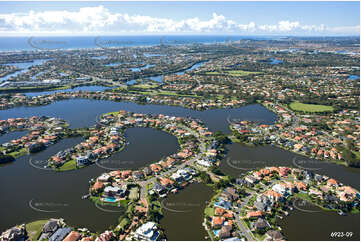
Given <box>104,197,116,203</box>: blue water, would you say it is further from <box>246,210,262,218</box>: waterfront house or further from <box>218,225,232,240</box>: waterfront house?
<box>246,210,262,218</box>: waterfront house

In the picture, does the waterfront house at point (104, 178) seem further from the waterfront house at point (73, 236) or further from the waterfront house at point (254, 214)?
the waterfront house at point (254, 214)

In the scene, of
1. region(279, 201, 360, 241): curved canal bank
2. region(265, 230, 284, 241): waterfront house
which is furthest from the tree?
region(265, 230, 284, 241): waterfront house

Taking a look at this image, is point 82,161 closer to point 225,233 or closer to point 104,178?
point 104,178

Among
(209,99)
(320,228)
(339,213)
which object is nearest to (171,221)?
(320,228)

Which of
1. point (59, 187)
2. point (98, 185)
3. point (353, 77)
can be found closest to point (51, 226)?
point (98, 185)

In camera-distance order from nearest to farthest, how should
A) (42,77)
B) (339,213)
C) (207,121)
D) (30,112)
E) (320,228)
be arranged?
1. (320,228)
2. (339,213)
3. (207,121)
4. (30,112)
5. (42,77)

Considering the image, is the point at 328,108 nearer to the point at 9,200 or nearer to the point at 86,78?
the point at 9,200
